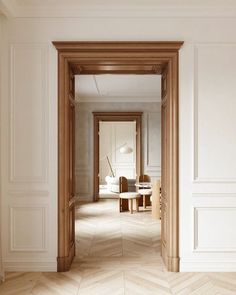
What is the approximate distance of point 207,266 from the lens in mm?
4055

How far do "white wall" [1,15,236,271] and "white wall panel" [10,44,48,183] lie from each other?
0.04ft

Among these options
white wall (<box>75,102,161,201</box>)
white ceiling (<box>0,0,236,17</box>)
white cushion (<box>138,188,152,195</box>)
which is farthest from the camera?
white wall (<box>75,102,161,201</box>)

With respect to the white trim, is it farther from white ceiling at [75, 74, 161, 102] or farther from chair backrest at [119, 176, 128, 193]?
chair backrest at [119, 176, 128, 193]

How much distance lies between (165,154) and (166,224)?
0.90 m

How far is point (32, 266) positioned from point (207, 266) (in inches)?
82.3

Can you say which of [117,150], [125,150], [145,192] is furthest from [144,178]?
[117,150]

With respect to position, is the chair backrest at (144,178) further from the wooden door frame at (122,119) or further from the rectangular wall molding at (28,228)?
the rectangular wall molding at (28,228)

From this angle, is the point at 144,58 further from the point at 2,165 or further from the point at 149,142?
the point at 149,142

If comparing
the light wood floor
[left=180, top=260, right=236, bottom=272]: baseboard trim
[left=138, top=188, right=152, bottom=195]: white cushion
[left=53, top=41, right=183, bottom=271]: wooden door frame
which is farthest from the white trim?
[left=180, top=260, right=236, bottom=272]: baseboard trim

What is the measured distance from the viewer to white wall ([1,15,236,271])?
406 cm

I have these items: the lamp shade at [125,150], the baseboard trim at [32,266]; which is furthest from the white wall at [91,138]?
the baseboard trim at [32,266]

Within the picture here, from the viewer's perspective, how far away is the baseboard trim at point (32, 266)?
4055mm

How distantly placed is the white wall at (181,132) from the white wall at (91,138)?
19.1ft

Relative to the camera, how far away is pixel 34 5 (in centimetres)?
402
